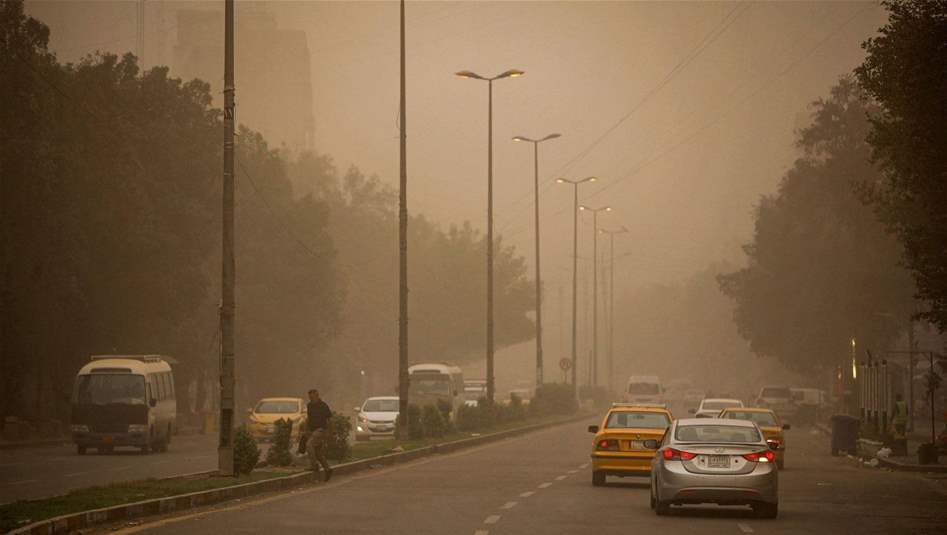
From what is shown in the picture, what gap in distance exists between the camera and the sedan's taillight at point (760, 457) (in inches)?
881

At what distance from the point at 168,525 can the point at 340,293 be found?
240 ft

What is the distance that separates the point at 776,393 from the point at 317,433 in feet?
178

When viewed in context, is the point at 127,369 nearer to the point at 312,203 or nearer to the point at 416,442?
the point at 416,442

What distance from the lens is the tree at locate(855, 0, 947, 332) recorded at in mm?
28156

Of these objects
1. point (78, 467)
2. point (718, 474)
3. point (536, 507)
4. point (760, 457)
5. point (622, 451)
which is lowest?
point (78, 467)

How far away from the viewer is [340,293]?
93.2 metres

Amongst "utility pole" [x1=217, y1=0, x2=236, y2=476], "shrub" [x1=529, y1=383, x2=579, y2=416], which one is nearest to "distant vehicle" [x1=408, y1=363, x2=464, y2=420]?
"shrub" [x1=529, y1=383, x2=579, y2=416]

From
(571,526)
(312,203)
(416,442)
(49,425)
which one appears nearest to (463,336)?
(312,203)

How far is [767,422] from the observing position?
3909 centimetres

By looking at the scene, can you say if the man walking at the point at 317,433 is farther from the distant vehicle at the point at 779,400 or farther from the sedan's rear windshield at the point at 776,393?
the sedan's rear windshield at the point at 776,393

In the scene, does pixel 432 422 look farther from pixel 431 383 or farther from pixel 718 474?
pixel 718 474

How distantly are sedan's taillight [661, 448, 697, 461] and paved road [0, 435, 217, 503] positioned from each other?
10.2 metres

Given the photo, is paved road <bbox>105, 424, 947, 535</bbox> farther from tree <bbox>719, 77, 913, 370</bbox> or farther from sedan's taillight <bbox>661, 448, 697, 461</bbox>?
tree <bbox>719, 77, 913, 370</bbox>

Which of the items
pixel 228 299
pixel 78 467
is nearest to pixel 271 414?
pixel 78 467
